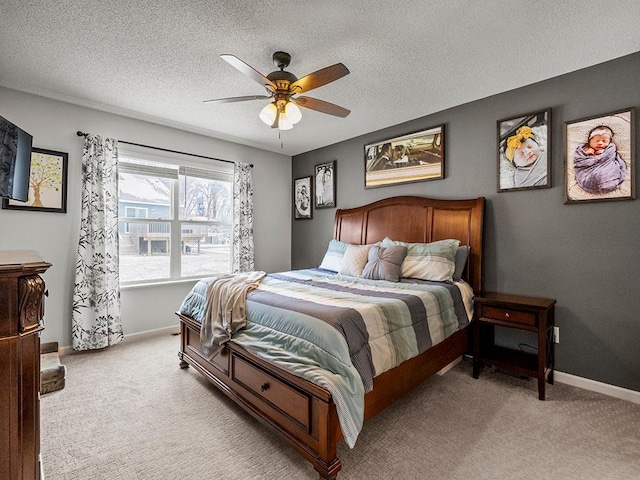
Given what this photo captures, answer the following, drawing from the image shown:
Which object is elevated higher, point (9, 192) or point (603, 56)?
point (603, 56)

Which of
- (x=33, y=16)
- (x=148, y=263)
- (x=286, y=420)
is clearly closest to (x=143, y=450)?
(x=286, y=420)

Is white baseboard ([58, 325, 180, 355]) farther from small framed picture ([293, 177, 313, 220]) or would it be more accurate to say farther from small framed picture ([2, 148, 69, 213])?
small framed picture ([293, 177, 313, 220])

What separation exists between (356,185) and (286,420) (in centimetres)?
330

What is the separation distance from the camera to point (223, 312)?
231 centimetres

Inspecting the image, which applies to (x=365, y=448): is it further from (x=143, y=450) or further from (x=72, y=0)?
(x=72, y=0)

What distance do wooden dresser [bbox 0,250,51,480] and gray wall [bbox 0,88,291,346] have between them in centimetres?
270

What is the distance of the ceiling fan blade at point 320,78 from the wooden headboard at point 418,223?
1.96 meters

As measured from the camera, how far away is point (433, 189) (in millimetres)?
3607

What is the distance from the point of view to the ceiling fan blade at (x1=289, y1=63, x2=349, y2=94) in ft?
6.55

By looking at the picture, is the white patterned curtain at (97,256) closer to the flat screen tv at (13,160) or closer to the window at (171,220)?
the window at (171,220)

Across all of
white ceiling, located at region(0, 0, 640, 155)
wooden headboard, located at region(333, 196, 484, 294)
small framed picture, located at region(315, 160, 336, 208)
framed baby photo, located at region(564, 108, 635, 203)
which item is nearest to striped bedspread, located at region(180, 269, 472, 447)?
wooden headboard, located at region(333, 196, 484, 294)

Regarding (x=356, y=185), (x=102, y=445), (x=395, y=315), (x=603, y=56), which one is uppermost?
(x=603, y=56)

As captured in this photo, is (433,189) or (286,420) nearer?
(286,420)

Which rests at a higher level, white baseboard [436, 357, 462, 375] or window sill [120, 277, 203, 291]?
window sill [120, 277, 203, 291]
